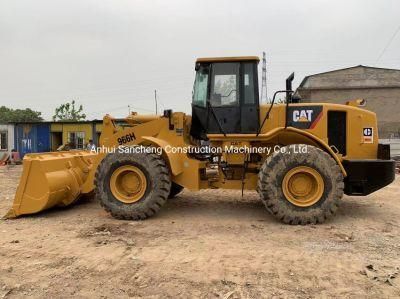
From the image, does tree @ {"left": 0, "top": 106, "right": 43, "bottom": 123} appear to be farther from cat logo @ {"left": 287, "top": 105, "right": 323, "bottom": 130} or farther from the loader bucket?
cat logo @ {"left": 287, "top": 105, "right": 323, "bottom": 130}

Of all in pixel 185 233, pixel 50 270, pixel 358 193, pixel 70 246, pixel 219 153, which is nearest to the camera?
pixel 50 270

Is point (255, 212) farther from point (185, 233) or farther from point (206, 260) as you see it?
point (206, 260)

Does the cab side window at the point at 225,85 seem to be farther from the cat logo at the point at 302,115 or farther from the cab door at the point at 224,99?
the cat logo at the point at 302,115

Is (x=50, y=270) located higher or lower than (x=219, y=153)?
lower

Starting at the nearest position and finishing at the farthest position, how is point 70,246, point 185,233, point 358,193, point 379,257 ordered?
point 379,257 < point 70,246 < point 185,233 < point 358,193

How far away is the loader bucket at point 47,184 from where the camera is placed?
7.76 meters

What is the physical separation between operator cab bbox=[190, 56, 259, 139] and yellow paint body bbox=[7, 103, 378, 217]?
16cm

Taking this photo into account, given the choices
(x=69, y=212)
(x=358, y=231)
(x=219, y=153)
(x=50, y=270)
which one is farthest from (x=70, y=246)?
(x=358, y=231)

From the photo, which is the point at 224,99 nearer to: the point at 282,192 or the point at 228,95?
the point at 228,95

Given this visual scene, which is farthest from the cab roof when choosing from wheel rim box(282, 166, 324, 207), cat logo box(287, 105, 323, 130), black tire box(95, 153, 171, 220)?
wheel rim box(282, 166, 324, 207)

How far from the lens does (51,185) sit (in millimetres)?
7777

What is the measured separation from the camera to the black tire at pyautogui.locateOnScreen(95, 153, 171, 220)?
24.9ft

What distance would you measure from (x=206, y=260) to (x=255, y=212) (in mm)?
3094

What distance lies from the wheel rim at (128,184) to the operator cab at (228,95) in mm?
1450
